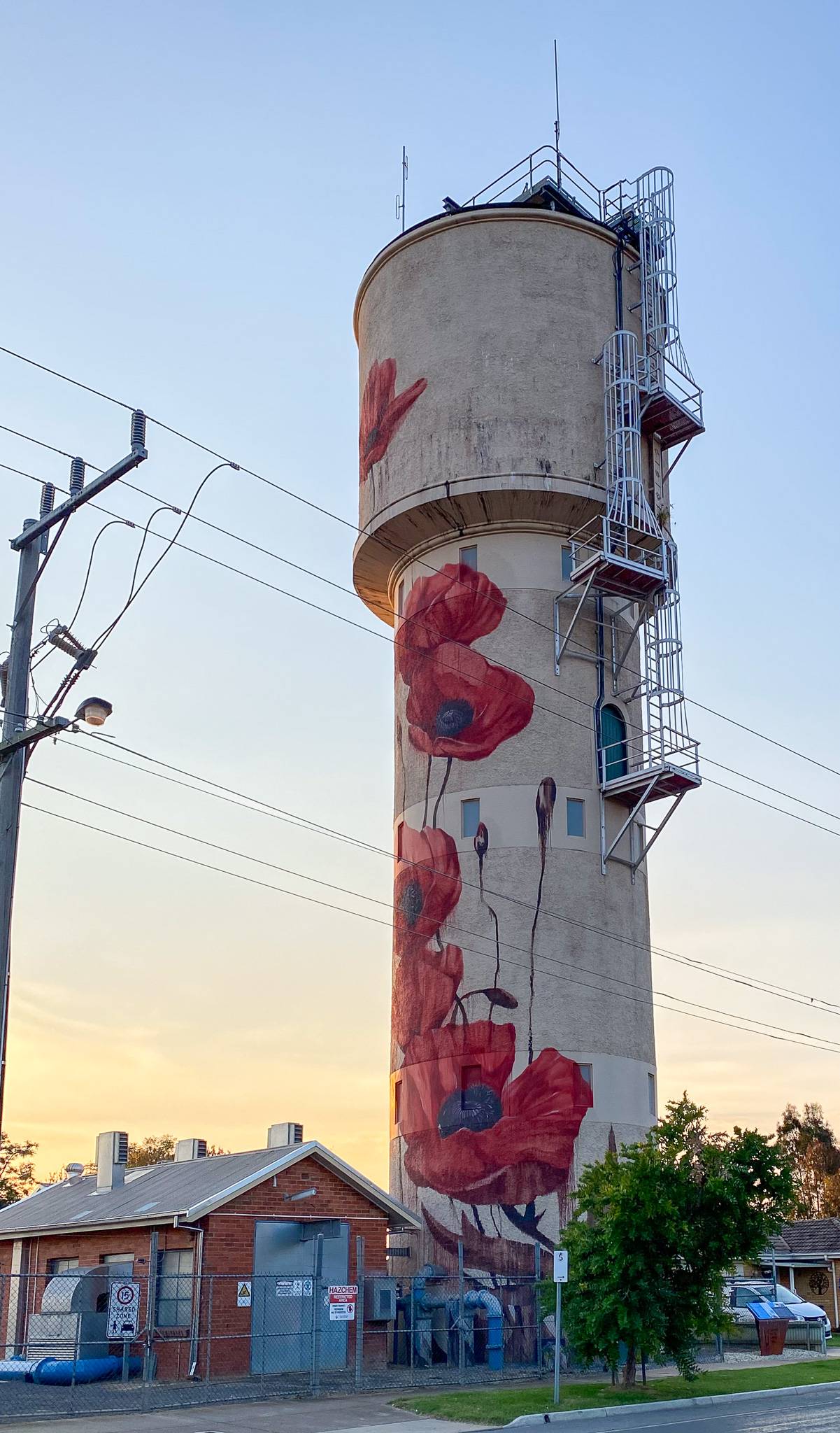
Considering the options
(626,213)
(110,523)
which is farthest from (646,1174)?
(626,213)

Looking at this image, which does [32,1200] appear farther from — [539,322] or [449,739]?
[539,322]

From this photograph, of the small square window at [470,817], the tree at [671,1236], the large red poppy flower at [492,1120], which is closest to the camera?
the tree at [671,1236]

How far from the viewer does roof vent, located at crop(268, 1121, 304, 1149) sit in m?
32.9

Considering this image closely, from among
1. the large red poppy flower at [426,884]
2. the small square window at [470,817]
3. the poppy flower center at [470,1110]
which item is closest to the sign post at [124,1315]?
the poppy flower center at [470,1110]

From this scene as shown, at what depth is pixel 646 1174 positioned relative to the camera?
25.2m

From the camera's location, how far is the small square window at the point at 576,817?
121 ft

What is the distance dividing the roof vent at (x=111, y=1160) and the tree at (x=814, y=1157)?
62.0 meters

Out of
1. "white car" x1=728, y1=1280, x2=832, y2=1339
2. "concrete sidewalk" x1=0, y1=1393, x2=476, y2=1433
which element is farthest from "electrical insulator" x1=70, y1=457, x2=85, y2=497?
"white car" x1=728, y1=1280, x2=832, y2=1339

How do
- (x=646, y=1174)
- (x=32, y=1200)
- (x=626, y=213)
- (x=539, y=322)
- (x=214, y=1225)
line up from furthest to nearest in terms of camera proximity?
(x=626, y=213)
(x=539, y=322)
(x=32, y=1200)
(x=214, y=1225)
(x=646, y=1174)

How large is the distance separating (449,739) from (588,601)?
524 cm

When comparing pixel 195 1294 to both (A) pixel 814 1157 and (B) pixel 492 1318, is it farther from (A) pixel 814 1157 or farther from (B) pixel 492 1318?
(A) pixel 814 1157

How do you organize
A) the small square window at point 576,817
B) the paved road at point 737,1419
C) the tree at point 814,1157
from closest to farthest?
the paved road at point 737,1419
the small square window at point 576,817
the tree at point 814,1157

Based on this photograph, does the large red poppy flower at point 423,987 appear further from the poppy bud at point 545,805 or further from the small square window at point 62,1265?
the small square window at point 62,1265

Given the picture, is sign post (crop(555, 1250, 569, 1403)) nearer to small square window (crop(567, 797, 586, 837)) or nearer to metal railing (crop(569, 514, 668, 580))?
small square window (crop(567, 797, 586, 837))
